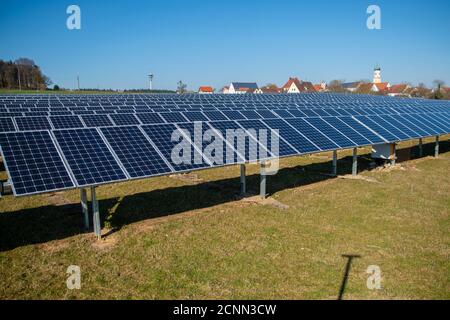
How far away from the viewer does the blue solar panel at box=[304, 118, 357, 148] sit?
16808 mm

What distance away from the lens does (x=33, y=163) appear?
31.7 feet

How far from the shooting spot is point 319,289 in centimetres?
834

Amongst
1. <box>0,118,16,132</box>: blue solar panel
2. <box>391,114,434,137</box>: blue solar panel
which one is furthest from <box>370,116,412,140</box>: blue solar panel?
<box>0,118,16,132</box>: blue solar panel

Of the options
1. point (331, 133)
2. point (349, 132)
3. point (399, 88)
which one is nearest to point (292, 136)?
point (331, 133)

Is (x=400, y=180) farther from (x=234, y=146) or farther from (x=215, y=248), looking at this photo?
(x=215, y=248)

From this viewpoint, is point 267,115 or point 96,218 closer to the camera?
point 96,218

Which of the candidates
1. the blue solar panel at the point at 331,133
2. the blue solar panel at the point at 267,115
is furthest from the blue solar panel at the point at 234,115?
the blue solar panel at the point at 331,133

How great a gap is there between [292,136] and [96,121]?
363 inches

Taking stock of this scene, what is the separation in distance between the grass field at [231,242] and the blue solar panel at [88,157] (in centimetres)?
214

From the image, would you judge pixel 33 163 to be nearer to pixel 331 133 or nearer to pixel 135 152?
pixel 135 152

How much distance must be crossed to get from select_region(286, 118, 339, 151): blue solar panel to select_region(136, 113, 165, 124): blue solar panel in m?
6.23

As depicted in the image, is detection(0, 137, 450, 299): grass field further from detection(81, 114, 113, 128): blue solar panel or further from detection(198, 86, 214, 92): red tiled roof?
detection(198, 86, 214, 92): red tiled roof
